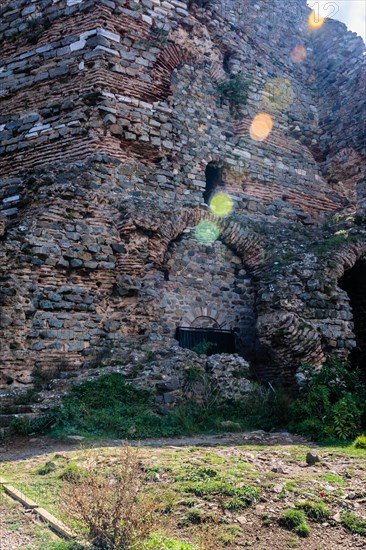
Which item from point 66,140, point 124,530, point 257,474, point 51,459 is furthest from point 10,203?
point 124,530

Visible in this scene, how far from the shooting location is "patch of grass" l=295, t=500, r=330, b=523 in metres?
4.24

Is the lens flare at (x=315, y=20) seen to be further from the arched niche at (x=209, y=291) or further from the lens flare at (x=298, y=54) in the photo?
the arched niche at (x=209, y=291)

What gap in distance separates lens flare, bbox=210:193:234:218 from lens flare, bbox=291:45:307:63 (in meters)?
6.06

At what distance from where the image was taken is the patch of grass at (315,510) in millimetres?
4241

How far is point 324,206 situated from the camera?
46.6 ft

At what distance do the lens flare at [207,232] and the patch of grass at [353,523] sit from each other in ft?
24.7

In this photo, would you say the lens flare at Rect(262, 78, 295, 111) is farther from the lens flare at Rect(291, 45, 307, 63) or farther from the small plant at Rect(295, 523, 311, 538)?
the small plant at Rect(295, 523, 311, 538)

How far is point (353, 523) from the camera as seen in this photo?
4152mm

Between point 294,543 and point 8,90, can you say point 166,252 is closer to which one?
point 8,90

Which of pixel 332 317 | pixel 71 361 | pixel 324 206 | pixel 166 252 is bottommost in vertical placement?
pixel 71 361

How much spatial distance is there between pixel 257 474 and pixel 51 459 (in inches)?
85.2

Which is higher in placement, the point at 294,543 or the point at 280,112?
the point at 280,112

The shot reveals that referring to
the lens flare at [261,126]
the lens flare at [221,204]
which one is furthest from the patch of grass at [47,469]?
the lens flare at [261,126]

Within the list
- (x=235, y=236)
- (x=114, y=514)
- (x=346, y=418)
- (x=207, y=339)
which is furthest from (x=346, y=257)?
(x=114, y=514)
